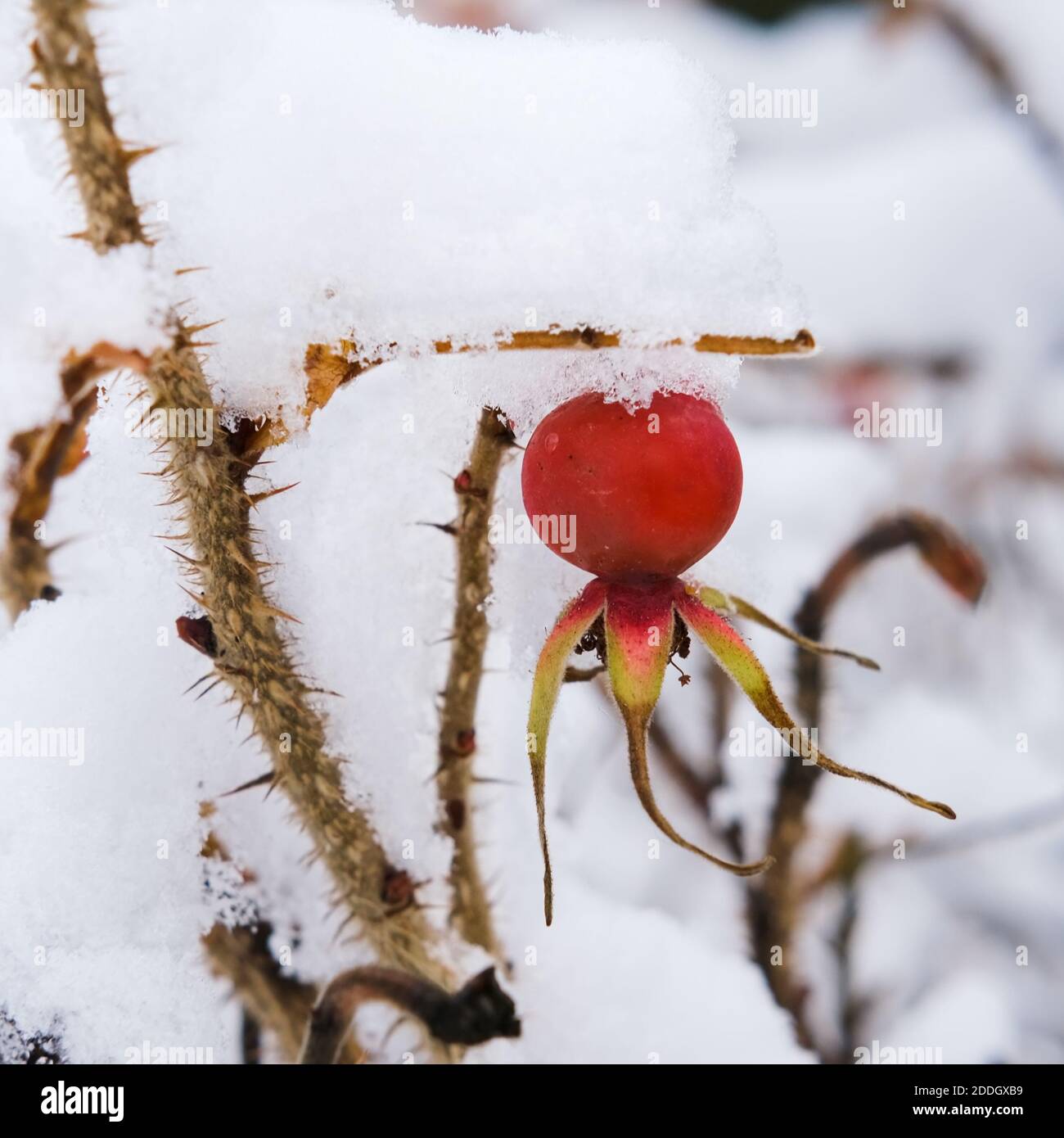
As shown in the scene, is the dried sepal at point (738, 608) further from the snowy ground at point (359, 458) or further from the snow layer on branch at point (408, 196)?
the snow layer on branch at point (408, 196)

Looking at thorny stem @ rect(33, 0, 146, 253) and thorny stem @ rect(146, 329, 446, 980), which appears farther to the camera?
thorny stem @ rect(146, 329, 446, 980)

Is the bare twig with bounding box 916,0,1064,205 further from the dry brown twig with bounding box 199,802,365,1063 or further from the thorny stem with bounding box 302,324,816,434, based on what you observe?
the dry brown twig with bounding box 199,802,365,1063

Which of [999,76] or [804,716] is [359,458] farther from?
[999,76]

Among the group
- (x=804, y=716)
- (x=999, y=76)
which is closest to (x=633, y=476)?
(x=804, y=716)

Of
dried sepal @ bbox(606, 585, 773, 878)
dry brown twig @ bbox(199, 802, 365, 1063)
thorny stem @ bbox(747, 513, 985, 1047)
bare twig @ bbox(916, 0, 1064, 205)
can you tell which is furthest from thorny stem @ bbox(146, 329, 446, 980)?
bare twig @ bbox(916, 0, 1064, 205)

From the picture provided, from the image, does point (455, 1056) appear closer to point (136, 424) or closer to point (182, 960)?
point (182, 960)

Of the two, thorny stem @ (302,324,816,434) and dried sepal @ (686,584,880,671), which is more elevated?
thorny stem @ (302,324,816,434)

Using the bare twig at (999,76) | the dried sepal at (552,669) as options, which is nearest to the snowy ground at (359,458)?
the dried sepal at (552,669)
